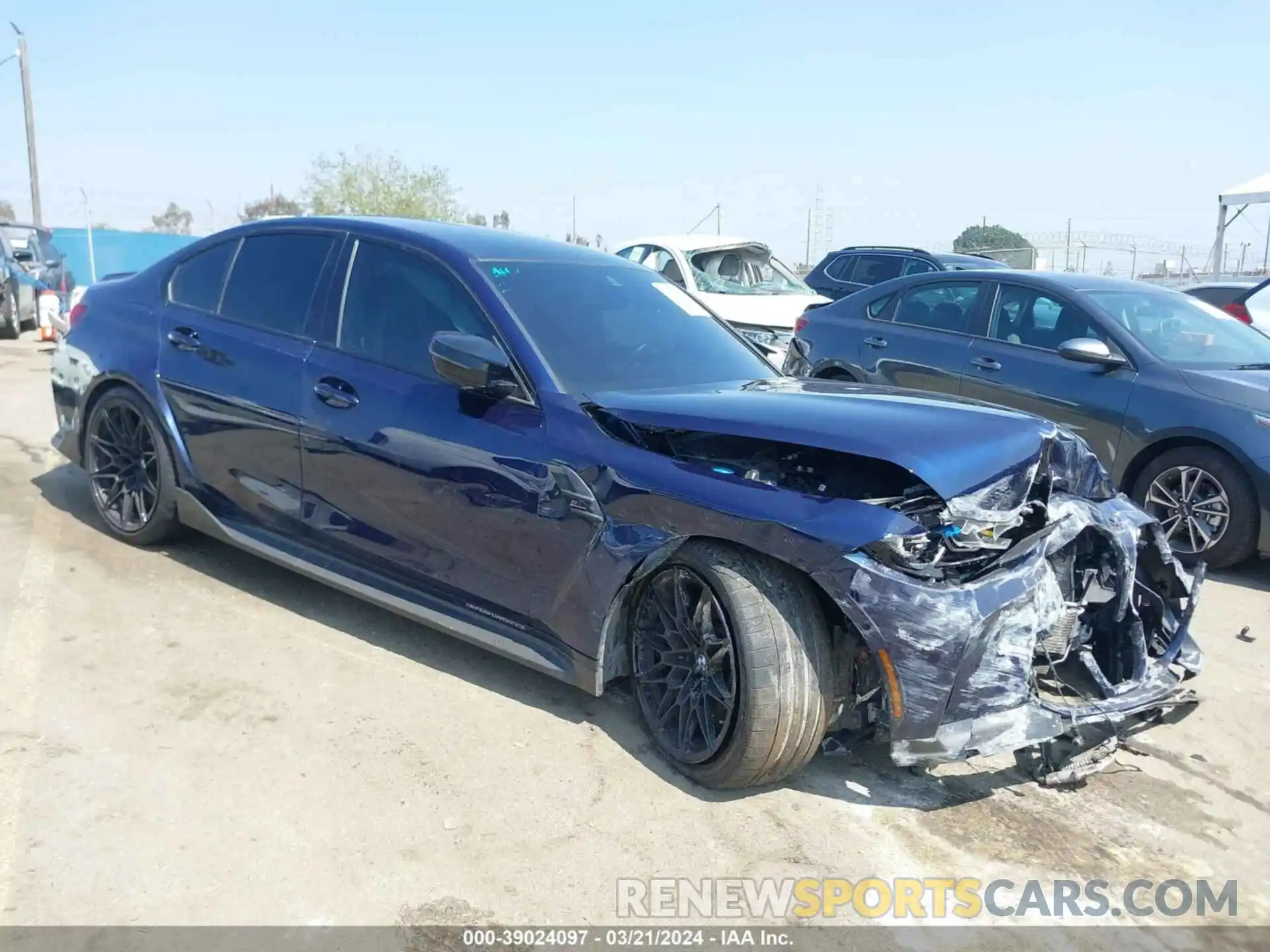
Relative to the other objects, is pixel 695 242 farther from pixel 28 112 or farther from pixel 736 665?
pixel 28 112

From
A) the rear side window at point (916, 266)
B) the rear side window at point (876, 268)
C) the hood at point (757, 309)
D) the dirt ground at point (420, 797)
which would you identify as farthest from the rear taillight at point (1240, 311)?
the dirt ground at point (420, 797)

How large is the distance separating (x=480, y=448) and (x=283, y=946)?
1.70 meters

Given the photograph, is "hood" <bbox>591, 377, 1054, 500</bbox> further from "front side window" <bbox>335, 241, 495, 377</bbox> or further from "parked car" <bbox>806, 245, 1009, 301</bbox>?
"parked car" <bbox>806, 245, 1009, 301</bbox>

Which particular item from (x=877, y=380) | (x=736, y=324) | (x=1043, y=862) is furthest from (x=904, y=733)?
(x=736, y=324)

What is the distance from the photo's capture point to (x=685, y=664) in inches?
127

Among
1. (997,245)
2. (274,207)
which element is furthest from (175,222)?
(997,245)

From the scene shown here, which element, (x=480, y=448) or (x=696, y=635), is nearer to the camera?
(x=696, y=635)

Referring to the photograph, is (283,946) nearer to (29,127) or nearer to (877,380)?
(877,380)

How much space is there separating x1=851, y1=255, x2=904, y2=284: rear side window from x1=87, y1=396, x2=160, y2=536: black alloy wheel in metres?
10.5

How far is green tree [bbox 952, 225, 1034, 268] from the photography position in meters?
22.2

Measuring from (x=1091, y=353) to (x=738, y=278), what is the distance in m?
5.79

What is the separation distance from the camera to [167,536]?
4.94m

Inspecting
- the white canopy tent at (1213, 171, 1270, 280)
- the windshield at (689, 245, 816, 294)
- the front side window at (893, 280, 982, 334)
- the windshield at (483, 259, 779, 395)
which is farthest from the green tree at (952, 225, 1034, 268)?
the windshield at (483, 259, 779, 395)

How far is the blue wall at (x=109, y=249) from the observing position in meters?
26.4
